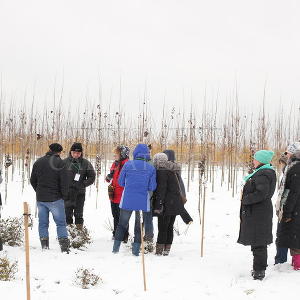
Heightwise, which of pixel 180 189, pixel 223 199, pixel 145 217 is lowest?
pixel 223 199

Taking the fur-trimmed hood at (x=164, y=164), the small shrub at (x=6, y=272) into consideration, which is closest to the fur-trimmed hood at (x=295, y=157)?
the fur-trimmed hood at (x=164, y=164)

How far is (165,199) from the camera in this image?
17.6ft

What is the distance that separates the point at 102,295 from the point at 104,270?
0.83 m

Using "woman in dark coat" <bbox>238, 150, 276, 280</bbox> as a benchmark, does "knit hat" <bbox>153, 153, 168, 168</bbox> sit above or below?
above

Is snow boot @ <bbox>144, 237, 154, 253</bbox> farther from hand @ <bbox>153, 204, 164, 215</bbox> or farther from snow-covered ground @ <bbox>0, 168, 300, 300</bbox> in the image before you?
hand @ <bbox>153, 204, 164, 215</bbox>

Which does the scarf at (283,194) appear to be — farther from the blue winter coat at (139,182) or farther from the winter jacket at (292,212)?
the blue winter coat at (139,182)

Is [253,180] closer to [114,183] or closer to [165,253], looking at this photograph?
[165,253]

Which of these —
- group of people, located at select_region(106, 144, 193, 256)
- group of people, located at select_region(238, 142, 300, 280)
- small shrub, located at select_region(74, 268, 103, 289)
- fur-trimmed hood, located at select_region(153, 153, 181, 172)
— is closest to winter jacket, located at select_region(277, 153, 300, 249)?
group of people, located at select_region(238, 142, 300, 280)

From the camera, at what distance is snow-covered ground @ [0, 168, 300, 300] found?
388 cm

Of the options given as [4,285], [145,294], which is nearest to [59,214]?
[4,285]

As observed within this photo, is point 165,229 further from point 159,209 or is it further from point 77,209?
point 77,209

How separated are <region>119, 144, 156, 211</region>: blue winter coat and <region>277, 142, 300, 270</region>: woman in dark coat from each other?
1.78 meters

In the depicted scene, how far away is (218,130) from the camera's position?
1519 cm

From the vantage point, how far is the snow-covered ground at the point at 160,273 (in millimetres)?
3881
